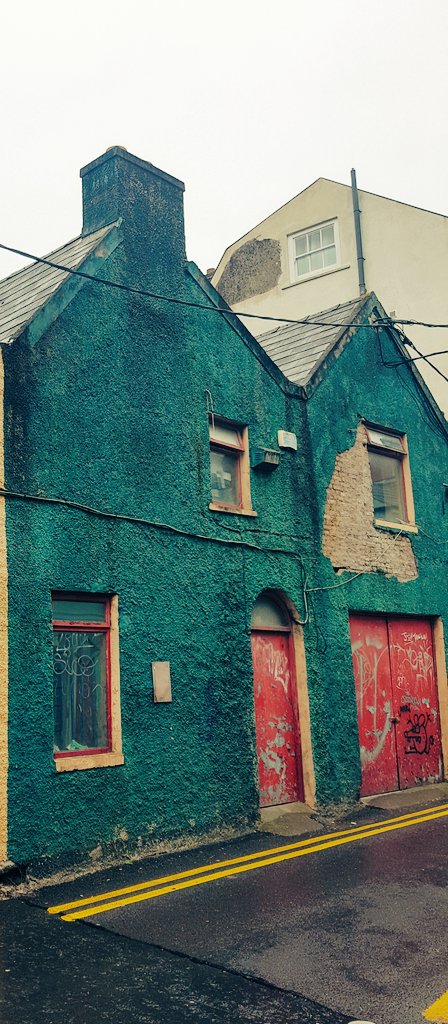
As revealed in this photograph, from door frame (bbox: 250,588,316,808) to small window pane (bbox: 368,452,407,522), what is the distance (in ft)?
9.32

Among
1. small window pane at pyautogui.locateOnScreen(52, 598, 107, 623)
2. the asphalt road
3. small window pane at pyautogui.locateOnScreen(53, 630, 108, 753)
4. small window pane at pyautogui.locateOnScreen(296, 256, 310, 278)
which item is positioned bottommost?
the asphalt road

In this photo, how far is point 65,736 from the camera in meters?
8.93

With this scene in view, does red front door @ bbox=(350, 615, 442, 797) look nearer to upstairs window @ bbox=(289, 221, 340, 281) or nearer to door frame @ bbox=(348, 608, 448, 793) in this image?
door frame @ bbox=(348, 608, 448, 793)

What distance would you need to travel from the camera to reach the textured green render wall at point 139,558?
8547mm

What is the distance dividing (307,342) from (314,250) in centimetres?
822

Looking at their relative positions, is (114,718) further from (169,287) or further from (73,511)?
(169,287)

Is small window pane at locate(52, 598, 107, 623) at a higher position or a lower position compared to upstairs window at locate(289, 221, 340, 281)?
lower

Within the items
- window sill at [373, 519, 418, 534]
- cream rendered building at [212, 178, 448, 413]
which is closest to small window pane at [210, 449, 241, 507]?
window sill at [373, 519, 418, 534]

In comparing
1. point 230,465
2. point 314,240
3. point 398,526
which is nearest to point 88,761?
point 230,465

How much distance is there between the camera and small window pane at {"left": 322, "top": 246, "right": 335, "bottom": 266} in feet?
70.6

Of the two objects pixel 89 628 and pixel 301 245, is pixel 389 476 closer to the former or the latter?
pixel 89 628

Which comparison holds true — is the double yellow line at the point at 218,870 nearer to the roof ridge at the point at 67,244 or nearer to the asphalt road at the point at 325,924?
the asphalt road at the point at 325,924

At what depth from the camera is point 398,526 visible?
1413 centimetres

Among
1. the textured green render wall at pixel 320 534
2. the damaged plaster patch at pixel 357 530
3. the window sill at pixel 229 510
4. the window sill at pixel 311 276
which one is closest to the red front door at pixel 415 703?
the textured green render wall at pixel 320 534
